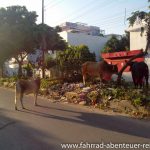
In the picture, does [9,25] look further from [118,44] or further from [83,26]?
[83,26]

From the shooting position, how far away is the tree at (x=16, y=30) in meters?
28.7

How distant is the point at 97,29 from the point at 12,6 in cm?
6234

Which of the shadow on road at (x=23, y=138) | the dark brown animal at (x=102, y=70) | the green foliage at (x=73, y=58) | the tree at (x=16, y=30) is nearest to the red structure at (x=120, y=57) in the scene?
the green foliage at (x=73, y=58)

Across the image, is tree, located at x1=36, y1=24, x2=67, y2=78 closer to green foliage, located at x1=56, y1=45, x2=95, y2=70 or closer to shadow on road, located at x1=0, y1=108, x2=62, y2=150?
green foliage, located at x1=56, y1=45, x2=95, y2=70

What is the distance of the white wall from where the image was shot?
50.7 m

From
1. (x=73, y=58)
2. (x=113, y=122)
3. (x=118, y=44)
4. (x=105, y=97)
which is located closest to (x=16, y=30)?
(x=73, y=58)

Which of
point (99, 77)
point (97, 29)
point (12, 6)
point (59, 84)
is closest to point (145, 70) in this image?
point (99, 77)

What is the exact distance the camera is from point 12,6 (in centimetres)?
3152

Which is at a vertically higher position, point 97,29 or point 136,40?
point 97,29

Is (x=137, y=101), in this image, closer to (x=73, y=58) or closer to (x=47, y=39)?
(x=73, y=58)

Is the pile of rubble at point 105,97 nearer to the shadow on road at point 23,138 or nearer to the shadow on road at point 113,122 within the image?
the shadow on road at point 113,122

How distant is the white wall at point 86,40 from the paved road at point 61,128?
3733 cm

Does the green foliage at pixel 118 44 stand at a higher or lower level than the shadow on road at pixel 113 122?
higher

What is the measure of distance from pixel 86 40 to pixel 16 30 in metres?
25.0
